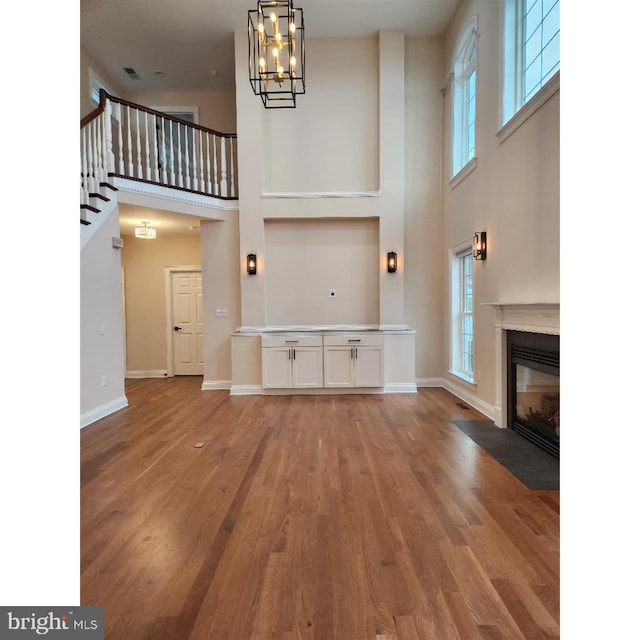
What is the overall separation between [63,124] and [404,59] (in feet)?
23.0

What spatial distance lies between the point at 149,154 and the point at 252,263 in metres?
2.41

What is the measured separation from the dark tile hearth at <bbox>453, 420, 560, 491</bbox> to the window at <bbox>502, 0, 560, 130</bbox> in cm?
289

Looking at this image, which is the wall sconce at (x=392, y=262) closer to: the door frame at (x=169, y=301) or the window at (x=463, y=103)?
the window at (x=463, y=103)

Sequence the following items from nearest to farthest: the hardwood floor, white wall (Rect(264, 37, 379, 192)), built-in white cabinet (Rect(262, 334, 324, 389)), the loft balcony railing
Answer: the hardwood floor → the loft balcony railing → built-in white cabinet (Rect(262, 334, 324, 389)) → white wall (Rect(264, 37, 379, 192))

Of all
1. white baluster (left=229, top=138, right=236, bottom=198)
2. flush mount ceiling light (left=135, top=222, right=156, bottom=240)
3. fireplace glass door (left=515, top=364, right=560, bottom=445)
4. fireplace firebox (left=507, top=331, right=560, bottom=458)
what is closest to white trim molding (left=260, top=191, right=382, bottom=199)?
white baluster (left=229, top=138, right=236, bottom=198)

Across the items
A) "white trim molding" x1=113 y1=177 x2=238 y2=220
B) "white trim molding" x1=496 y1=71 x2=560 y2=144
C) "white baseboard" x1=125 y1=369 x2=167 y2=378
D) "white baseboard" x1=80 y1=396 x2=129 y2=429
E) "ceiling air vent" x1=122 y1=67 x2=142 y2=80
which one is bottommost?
"white baseboard" x1=125 y1=369 x2=167 y2=378

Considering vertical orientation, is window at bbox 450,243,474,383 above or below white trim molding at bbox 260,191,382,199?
below

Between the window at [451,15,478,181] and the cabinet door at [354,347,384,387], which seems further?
the cabinet door at [354,347,384,387]

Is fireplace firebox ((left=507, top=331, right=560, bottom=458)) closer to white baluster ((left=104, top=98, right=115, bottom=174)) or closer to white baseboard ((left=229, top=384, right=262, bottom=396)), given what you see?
white baseboard ((left=229, top=384, right=262, bottom=396))

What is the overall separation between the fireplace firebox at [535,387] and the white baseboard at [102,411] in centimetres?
451

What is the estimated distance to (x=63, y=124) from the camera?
778mm

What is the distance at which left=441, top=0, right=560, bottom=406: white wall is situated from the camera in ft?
10.8
